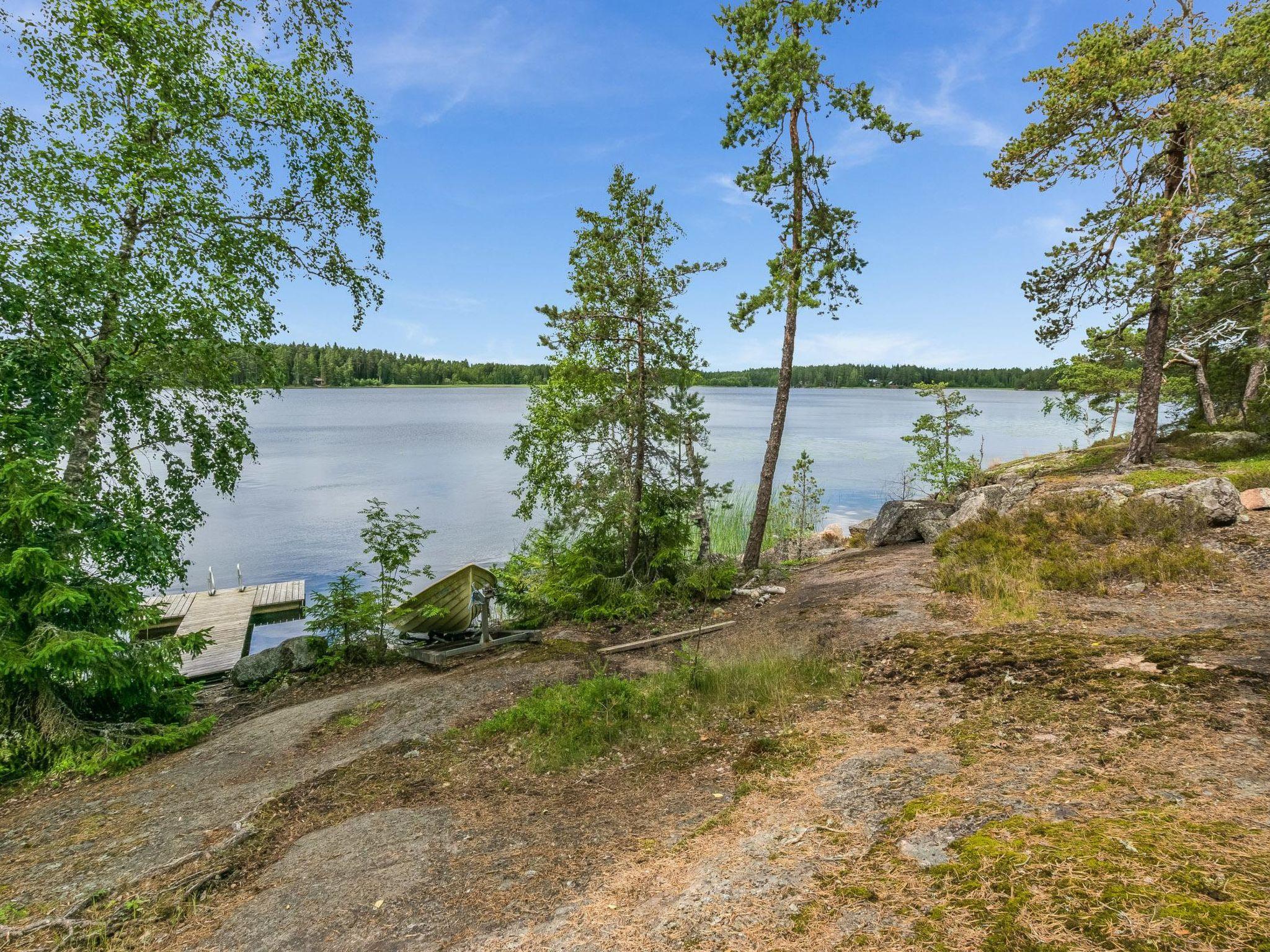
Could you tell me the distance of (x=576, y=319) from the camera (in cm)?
1255

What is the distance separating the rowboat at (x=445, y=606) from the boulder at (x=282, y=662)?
145cm

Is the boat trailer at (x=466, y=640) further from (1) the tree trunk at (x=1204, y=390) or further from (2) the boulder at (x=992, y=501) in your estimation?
(1) the tree trunk at (x=1204, y=390)

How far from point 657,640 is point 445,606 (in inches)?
186

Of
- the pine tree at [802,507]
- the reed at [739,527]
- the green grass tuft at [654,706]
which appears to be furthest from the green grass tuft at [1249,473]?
the reed at [739,527]

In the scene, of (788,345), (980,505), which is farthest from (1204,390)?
(788,345)

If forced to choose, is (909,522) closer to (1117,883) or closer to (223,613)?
(1117,883)

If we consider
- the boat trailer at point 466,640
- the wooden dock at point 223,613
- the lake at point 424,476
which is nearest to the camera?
the boat trailer at point 466,640

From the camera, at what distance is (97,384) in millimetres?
8070

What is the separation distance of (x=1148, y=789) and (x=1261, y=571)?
703cm

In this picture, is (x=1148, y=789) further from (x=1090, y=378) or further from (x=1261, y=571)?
(x=1090, y=378)

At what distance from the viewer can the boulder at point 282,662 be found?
11062mm

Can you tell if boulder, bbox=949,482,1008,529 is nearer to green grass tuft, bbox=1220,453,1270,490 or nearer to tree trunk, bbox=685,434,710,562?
green grass tuft, bbox=1220,453,1270,490

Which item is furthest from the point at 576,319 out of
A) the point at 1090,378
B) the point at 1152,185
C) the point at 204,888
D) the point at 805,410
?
the point at 805,410

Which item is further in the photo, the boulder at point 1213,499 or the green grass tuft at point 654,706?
the boulder at point 1213,499
